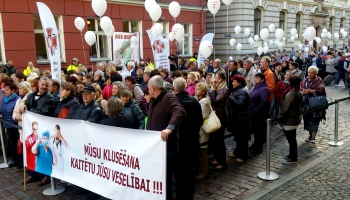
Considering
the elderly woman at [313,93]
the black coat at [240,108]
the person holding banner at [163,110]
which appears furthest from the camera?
the elderly woman at [313,93]

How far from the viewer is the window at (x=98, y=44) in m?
15.9

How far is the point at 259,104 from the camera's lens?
233 inches

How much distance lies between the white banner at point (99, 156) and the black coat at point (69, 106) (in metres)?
0.41

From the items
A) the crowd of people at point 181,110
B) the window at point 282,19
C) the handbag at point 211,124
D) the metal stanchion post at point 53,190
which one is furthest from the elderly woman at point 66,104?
the window at point 282,19

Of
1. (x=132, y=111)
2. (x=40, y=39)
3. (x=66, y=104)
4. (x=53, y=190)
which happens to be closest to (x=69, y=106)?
(x=66, y=104)

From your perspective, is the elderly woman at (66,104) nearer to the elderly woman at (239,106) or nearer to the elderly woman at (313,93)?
the elderly woman at (239,106)

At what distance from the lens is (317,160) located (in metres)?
5.73

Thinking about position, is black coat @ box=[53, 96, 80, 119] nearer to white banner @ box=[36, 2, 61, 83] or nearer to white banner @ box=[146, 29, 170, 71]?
white banner @ box=[36, 2, 61, 83]

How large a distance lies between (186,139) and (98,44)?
517 inches

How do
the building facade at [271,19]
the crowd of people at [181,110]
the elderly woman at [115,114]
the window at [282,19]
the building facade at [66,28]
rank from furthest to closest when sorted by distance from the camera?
the window at [282,19] < the building facade at [271,19] < the building facade at [66,28] < the elderly woman at [115,114] < the crowd of people at [181,110]

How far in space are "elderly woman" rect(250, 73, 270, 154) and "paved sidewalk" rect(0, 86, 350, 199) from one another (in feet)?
0.93

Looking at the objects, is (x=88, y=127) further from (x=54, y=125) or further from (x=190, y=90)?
(x=190, y=90)

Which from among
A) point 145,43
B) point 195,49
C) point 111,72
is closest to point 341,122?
point 111,72

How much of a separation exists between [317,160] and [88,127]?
167 inches
